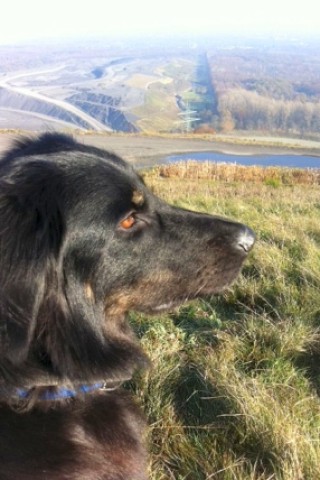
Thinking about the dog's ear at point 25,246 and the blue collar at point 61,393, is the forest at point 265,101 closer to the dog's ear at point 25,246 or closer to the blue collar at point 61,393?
the dog's ear at point 25,246

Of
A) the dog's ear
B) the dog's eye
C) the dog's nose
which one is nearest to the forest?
the dog's nose

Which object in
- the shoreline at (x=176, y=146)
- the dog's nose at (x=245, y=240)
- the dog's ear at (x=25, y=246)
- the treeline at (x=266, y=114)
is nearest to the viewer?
the dog's ear at (x=25, y=246)

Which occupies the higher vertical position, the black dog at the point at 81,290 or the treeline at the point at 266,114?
the black dog at the point at 81,290

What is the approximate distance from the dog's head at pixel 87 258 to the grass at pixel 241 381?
1.62ft

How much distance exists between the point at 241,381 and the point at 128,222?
1.20m

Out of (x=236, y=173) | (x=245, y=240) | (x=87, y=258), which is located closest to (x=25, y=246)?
(x=87, y=258)

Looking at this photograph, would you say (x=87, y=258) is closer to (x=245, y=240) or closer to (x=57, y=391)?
(x=57, y=391)

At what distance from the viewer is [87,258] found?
6.37 feet

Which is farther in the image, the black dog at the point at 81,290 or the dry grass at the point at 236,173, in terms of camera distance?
the dry grass at the point at 236,173

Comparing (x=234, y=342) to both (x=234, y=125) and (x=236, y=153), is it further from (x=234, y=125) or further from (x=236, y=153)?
(x=234, y=125)

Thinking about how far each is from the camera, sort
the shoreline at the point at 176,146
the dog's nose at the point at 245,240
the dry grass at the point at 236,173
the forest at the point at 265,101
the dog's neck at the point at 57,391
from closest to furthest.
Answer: the dog's neck at the point at 57,391, the dog's nose at the point at 245,240, the dry grass at the point at 236,173, the shoreline at the point at 176,146, the forest at the point at 265,101

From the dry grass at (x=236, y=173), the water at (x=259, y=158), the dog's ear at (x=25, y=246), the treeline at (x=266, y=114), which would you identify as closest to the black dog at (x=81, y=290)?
the dog's ear at (x=25, y=246)

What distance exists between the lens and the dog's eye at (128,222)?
6.89ft

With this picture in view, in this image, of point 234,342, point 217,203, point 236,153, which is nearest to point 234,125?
point 236,153
